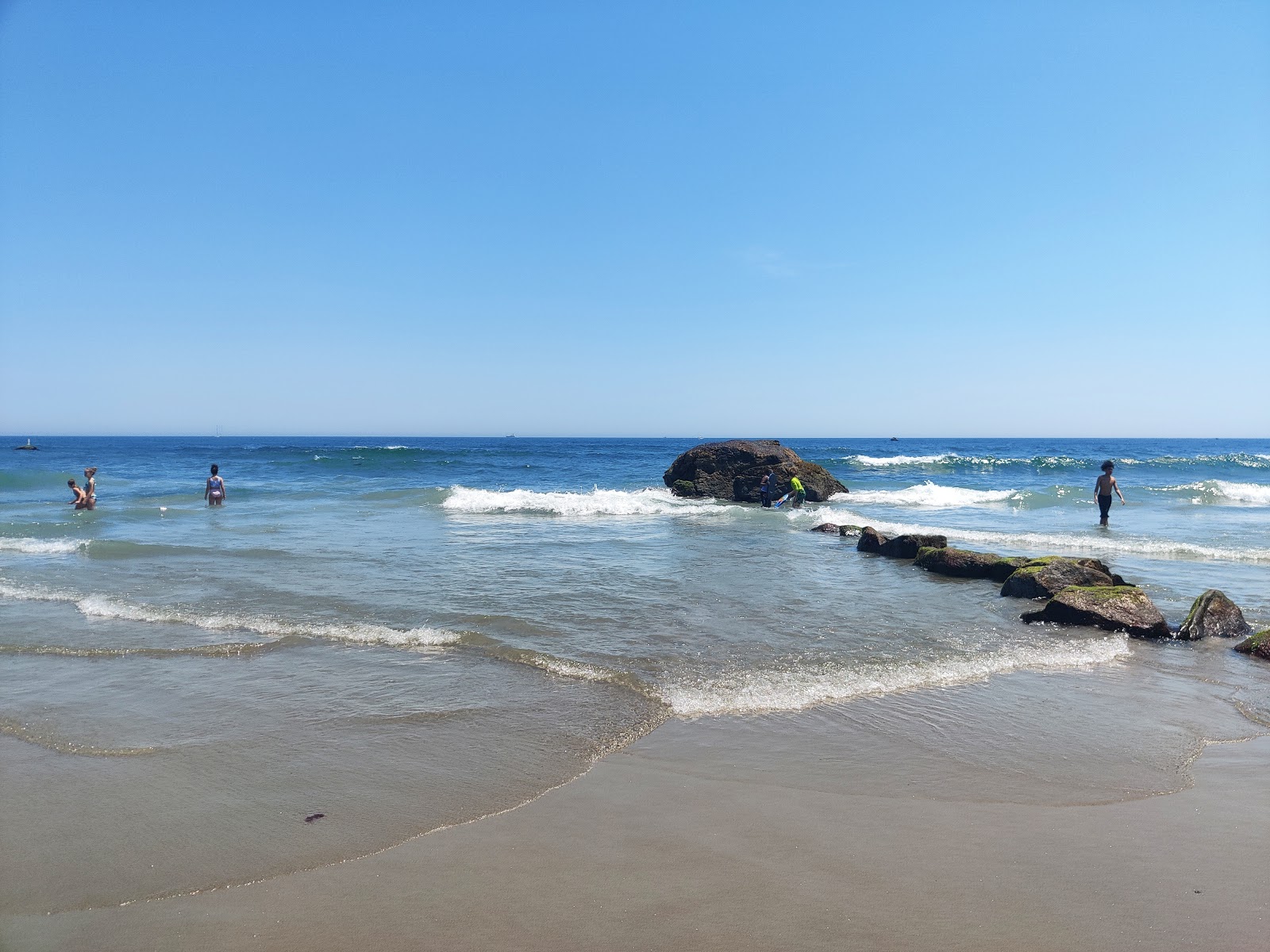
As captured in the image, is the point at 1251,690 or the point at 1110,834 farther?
the point at 1251,690

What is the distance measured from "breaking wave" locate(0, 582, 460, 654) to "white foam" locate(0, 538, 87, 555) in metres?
4.90

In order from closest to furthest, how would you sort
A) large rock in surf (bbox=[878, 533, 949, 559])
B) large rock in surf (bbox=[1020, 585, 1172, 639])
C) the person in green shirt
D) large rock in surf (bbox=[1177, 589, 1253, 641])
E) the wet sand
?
the wet sand
large rock in surf (bbox=[1177, 589, 1253, 641])
large rock in surf (bbox=[1020, 585, 1172, 639])
large rock in surf (bbox=[878, 533, 949, 559])
the person in green shirt

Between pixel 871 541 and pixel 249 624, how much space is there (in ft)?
37.1

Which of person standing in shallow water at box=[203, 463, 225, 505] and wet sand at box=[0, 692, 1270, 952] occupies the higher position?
person standing in shallow water at box=[203, 463, 225, 505]

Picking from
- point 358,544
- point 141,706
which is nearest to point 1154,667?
point 141,706

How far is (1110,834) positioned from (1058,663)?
154 inches

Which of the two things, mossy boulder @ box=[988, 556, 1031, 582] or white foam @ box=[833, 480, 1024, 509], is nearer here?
mossy boulder @ box=[988, 556, 1031, 582]

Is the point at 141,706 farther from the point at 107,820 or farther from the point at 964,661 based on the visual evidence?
the point at 964,661

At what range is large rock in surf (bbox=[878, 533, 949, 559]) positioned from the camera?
46.4 ft

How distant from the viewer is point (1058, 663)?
7.71 meters

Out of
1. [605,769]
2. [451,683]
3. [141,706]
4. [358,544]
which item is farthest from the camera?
[358,544]

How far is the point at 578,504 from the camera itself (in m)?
25.4

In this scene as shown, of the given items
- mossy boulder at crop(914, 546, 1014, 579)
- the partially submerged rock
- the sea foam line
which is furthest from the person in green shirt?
the sea foam line

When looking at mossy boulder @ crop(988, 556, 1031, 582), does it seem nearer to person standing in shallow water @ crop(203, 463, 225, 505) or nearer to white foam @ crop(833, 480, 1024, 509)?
white foam @ crop(833, 480, 1024, 509)
